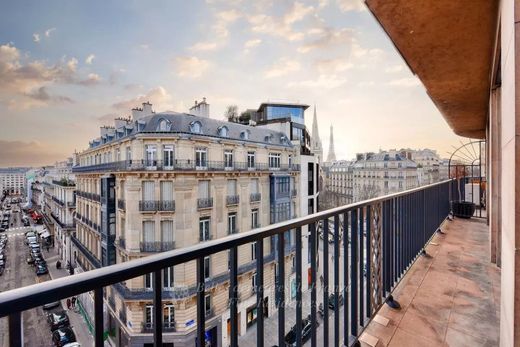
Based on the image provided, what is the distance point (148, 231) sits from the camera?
11844 millimetres

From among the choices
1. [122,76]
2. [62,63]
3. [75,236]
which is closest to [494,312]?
[122,76]

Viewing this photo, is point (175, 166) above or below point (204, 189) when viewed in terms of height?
above

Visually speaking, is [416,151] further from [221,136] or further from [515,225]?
[515,225]

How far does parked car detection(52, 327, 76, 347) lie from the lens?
13.4m

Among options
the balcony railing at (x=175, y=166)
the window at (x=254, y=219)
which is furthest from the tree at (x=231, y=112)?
the window at (x=254, y=219)

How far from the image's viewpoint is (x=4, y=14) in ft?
39.3

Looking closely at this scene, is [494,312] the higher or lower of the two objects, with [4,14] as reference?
lower

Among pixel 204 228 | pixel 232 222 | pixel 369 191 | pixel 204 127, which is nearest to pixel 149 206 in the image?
pixel 204 228

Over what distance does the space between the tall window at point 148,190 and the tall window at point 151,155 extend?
36.3 inches

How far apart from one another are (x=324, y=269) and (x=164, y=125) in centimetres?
1238

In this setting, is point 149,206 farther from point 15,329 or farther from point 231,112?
point 231,112

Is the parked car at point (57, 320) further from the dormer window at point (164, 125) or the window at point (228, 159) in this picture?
the window at point (228, 159)

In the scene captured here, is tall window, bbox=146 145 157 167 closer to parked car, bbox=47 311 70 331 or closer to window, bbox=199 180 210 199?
window, bbox=199 180 210 199

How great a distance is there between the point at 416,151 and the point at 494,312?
2704 inches
